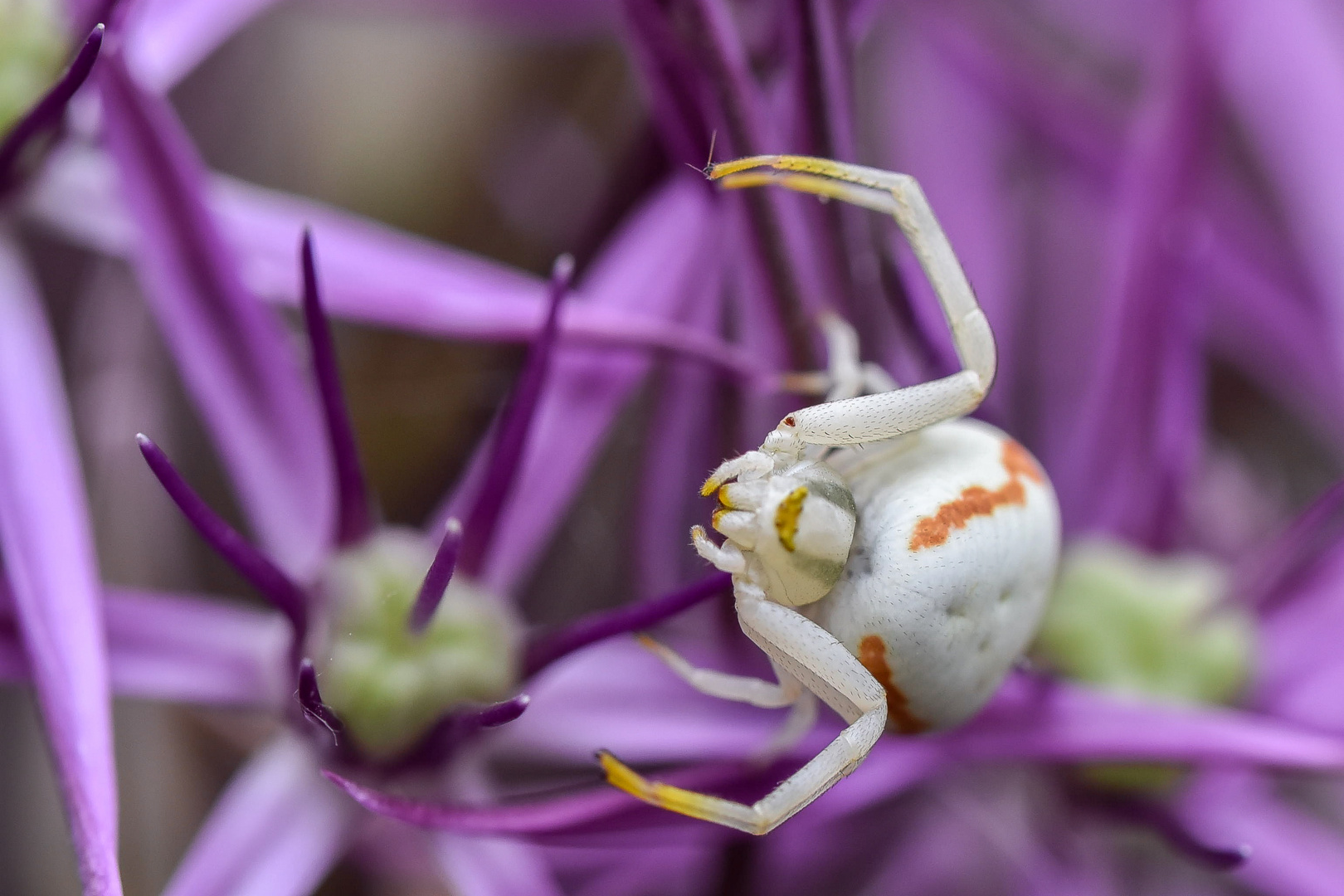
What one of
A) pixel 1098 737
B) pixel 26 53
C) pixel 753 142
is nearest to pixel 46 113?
pixel 26 53

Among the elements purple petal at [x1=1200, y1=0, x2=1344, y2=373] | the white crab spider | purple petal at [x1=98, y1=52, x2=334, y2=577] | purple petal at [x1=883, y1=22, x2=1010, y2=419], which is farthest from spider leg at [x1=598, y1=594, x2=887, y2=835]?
purple petal at [x1=1200, y1=0, x2=1344, y2=373]

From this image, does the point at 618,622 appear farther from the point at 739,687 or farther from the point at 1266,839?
the point at 1266,839

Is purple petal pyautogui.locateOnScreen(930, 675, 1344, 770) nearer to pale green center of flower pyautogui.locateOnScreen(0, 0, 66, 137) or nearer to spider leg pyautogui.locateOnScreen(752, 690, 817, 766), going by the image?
spider leg pyautogui.locateOnScreen(752, 690, 817, 766)

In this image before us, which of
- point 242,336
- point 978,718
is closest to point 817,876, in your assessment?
point 978,718

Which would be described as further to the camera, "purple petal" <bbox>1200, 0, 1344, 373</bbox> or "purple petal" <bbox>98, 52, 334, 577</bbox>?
"purple petal" <bbox>1200, 0, 1344, 373</bbox>

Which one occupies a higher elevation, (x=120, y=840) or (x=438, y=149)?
(x=438, y=149)

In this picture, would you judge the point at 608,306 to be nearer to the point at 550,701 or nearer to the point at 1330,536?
the point at 550,701
